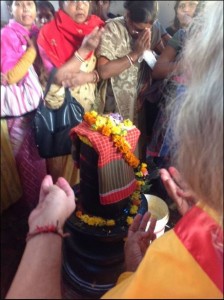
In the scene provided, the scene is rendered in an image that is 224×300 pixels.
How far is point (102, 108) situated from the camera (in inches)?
35.2

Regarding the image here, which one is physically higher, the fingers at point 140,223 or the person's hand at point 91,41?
the person's hand at point 91,41

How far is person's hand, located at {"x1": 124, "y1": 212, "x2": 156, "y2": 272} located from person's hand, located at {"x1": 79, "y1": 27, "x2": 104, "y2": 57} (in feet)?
1.57

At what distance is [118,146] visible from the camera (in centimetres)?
91

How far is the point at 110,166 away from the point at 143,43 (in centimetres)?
34

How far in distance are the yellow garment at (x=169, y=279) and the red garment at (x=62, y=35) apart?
1.50ft

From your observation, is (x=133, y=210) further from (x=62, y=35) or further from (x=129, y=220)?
(x=62, y=35)

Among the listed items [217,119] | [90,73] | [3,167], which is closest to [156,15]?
[90,73]

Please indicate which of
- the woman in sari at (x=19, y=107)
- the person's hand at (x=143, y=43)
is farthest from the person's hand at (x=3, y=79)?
the person's hand at (x=143, y=43)

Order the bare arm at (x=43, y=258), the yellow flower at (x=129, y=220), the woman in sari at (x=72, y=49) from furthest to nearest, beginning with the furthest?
1. the yellow flower at (x=129, y=220)
2. the woman in sari at (x=72, y=49)
3. the bare arm at (x=43, y=258)

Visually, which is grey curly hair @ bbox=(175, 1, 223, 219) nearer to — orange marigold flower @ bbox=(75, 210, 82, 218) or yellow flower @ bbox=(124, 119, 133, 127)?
yellow flower @ bbox=(124, 119, 133, 127)

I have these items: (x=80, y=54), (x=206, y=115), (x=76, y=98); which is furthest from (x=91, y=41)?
(x=206, y=115)

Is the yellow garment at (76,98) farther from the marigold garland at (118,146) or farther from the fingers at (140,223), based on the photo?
the fingers at (140,223)

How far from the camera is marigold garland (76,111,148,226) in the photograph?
0.86m

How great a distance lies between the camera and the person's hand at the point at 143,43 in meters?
0.82
